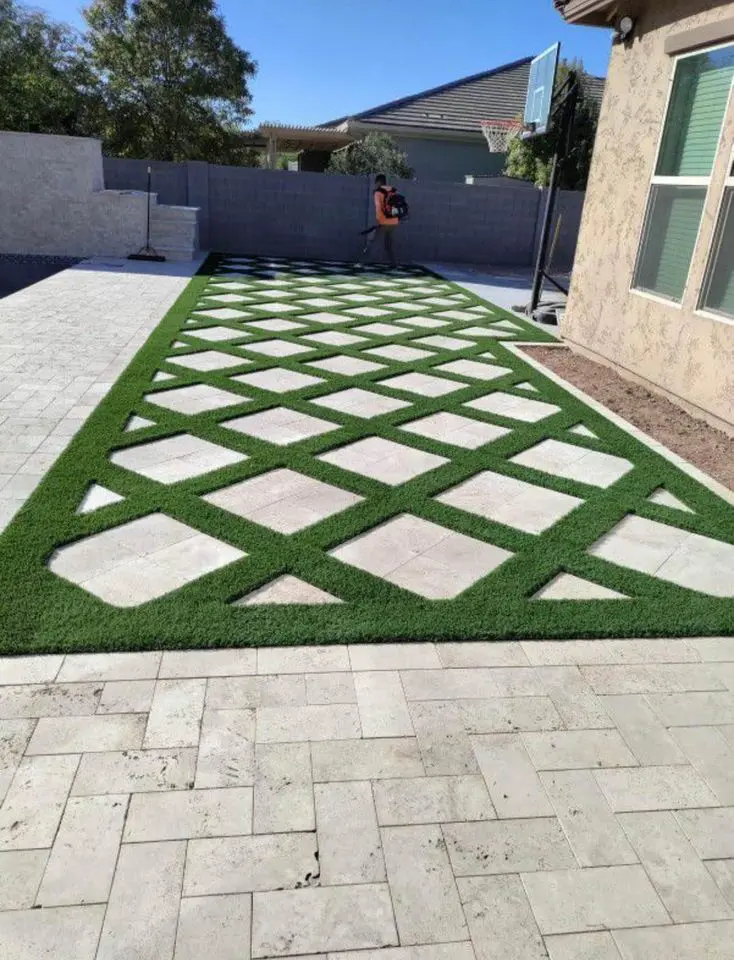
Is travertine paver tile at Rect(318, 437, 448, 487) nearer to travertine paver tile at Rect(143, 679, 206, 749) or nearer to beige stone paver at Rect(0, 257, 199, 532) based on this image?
beige stone paver at Rect(0, 257, 199, 532)

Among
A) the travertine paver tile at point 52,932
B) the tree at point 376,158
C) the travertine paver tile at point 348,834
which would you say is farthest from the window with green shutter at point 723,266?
the tree at point 376,158

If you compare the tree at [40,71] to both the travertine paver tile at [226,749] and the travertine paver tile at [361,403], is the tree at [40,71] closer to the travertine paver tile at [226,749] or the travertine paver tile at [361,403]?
the travertine paver tile at [361,403]

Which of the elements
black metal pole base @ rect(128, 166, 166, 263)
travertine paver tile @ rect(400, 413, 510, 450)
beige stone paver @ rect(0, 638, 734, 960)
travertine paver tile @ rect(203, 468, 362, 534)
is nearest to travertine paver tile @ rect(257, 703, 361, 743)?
beige stone paver @ rect(0, 638, 734, 960)

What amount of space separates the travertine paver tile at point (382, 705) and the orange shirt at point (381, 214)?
11461mm

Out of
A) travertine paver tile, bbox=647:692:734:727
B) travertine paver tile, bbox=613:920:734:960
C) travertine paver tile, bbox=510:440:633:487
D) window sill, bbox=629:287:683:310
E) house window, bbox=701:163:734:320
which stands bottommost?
travertine paver tile, bbox=613:920:734:960

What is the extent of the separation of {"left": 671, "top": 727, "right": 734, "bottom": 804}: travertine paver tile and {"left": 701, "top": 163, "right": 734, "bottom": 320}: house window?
372cm

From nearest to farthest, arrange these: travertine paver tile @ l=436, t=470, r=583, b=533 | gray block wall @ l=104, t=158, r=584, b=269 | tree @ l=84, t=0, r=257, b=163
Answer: travertine paver tile @ l=436, t=470, r=583, b=533 < gray block wall @ l=104, t=158, r=584, b=269 < tree @ l=84, t=0, r=257, b=163

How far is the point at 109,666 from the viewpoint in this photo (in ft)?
7.39

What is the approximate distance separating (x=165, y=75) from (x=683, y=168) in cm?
1580

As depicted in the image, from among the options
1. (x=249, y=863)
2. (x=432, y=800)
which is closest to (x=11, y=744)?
(x=249, y=863)

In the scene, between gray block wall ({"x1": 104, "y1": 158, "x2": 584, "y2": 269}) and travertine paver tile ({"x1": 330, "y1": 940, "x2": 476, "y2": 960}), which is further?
gray block wall ({"x1": 104, "y1": 158, "x2": 584, "y2": 269})

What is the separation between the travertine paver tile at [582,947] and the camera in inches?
57.6

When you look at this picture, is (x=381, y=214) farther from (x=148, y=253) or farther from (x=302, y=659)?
(x=302, y=659)

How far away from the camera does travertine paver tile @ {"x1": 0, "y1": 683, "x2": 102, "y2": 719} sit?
80.3 inches
